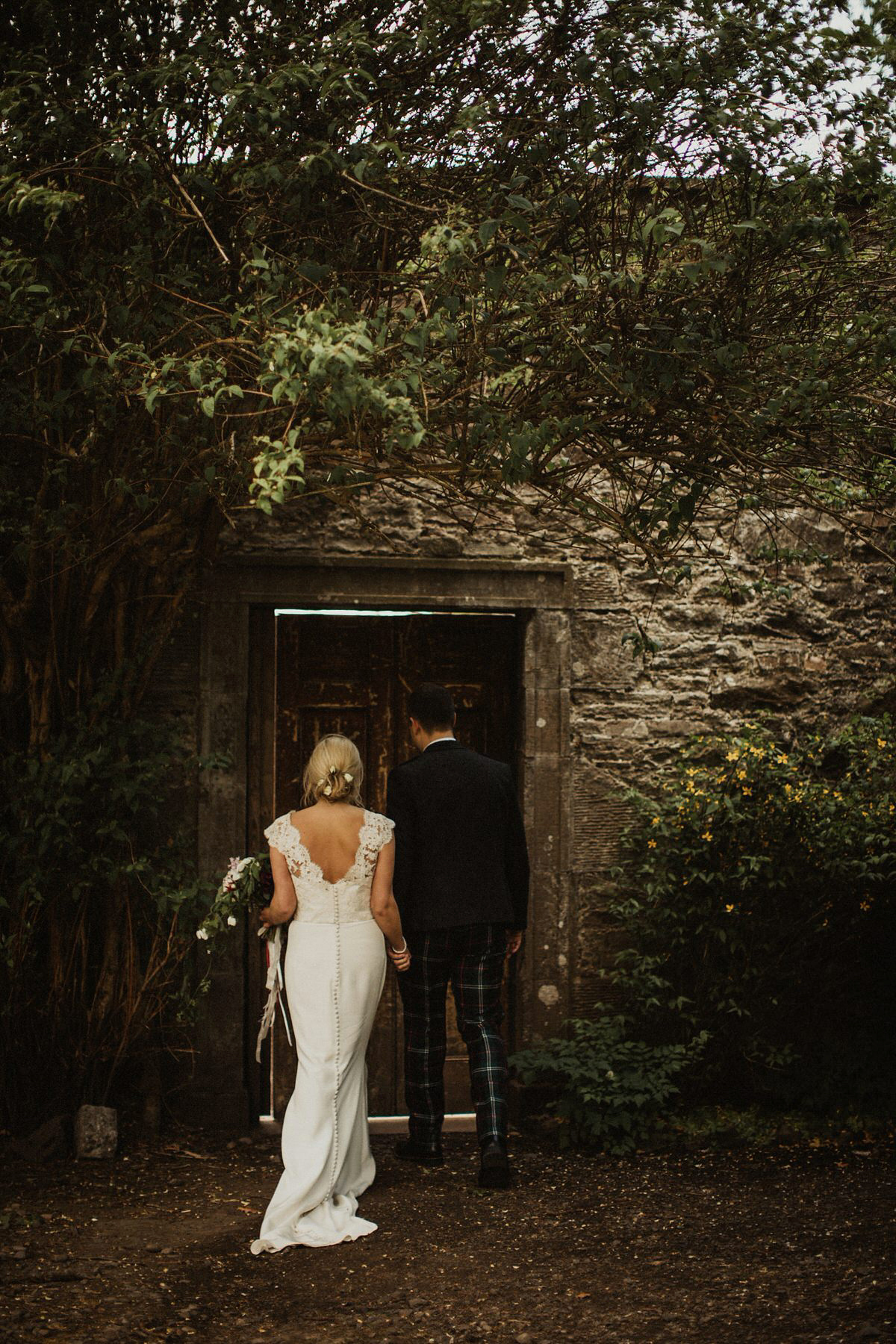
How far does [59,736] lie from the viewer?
508cm

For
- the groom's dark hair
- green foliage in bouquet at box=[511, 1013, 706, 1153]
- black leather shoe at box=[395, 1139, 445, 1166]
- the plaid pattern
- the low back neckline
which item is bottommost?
black leather shoe at box=[395, 1139, 445, 1166]

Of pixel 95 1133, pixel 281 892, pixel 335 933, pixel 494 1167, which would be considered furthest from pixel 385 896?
pixel 95 1133

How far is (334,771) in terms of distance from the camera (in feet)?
14.9

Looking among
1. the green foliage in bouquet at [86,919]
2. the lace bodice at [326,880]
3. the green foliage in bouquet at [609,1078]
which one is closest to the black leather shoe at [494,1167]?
the green foliage in bouquet at [609,1078]

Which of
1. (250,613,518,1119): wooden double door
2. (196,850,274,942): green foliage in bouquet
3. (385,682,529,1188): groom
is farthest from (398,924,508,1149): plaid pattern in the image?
(250,613,518,1119): wooden double door

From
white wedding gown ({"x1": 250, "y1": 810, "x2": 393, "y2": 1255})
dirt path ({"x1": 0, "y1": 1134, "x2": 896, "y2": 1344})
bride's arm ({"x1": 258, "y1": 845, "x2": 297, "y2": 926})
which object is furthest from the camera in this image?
bride's arm ({"x1": 258, "y1": 845, "x2": 297, "y2": 926})

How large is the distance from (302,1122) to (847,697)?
130 inches

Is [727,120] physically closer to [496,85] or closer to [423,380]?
[496,85]

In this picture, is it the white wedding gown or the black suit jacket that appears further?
the black suit jacket

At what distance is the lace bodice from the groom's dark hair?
627 millimetres

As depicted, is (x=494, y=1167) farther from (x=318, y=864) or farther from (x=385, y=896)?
(x=318, y=864)

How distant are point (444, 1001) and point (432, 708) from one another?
3.69 ft

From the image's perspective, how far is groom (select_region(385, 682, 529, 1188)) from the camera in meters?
4.91

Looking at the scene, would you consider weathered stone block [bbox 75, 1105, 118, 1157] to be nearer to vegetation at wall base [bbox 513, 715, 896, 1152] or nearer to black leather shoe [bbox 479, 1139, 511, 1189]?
black leather shoe [bbox 479, 1139, 511, 1189]
